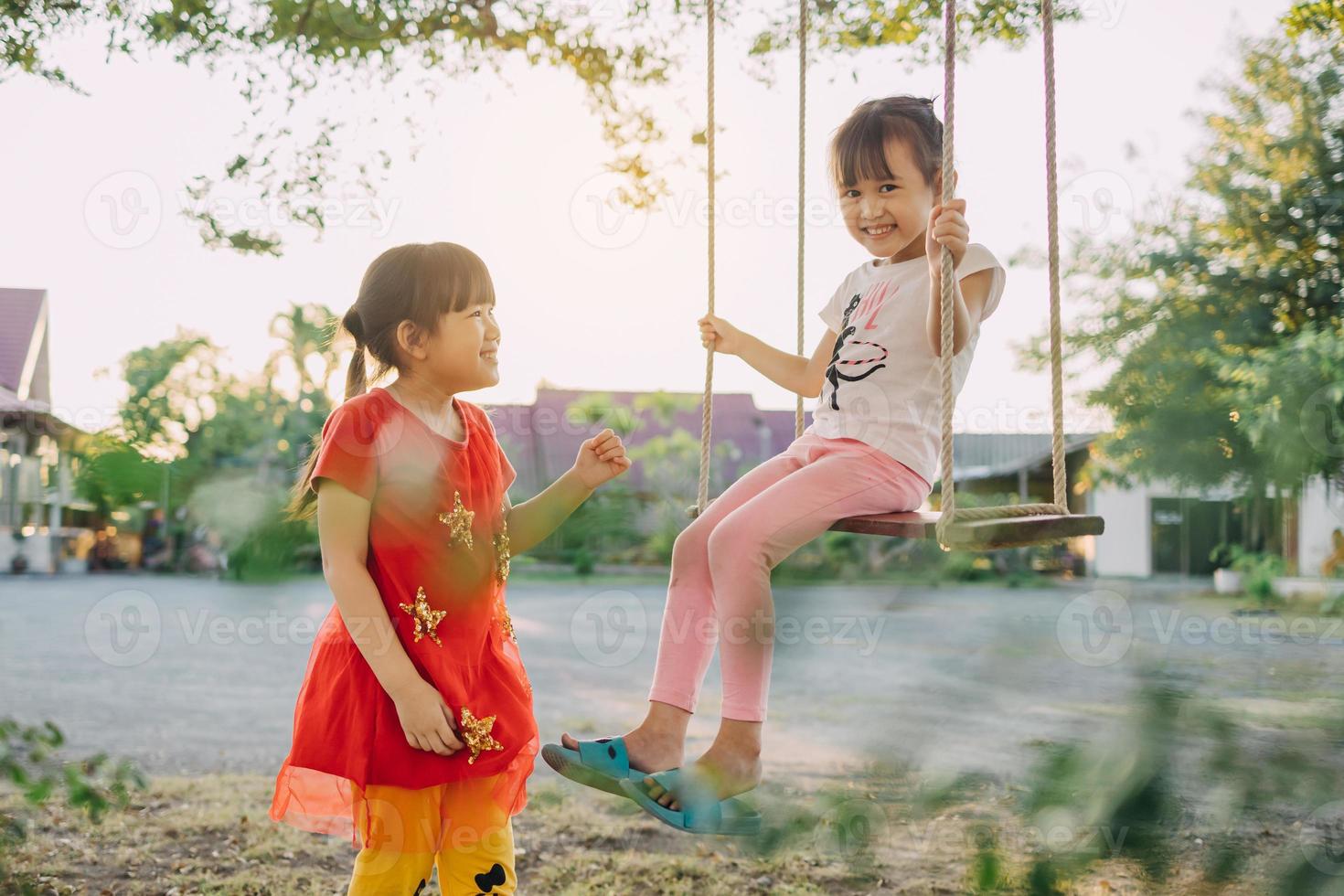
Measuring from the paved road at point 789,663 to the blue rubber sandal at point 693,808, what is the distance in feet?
9.49

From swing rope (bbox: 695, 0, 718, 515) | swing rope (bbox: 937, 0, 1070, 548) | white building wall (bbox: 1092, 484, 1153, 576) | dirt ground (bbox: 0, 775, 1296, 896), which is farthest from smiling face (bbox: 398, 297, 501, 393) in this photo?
white building wall (bbox: 1092, 484, 1153, 576)

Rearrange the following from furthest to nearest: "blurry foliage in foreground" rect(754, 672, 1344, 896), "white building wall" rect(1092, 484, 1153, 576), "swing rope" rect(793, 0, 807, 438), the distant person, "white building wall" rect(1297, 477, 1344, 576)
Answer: "white building wall" rect(1092, 484, 1153, 576) → "white building wall" rect(1297, 477, 1344, 576) → the distant person → "blurry foliage in foreground" rect(754, 672, 1344, 896) → "swing rope" rect(793, 0, 807, 438)

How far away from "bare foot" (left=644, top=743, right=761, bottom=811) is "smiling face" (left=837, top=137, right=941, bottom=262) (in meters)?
0.81

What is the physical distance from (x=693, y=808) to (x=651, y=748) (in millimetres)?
123

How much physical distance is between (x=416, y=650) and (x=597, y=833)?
306cm

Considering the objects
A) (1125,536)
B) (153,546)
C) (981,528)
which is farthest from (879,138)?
(1125,536)

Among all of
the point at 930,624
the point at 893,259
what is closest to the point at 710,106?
the point at 893,259

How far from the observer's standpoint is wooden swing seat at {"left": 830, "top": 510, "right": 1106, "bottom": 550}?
1.47 meters

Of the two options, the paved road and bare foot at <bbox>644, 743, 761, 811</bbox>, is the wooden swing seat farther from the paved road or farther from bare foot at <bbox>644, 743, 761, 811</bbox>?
the paved road

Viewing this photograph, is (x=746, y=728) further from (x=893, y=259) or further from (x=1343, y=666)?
(x=1343, y=666)

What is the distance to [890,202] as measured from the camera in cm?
173

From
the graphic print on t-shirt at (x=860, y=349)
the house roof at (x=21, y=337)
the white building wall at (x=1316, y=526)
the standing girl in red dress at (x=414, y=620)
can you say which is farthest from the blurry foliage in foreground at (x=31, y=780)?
the white building wall at (x=1316, y=526)

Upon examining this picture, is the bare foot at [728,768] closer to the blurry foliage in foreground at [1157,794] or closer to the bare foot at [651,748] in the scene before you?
the bare foot at [651,748]

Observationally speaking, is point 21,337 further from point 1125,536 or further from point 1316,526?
point 1125,536
